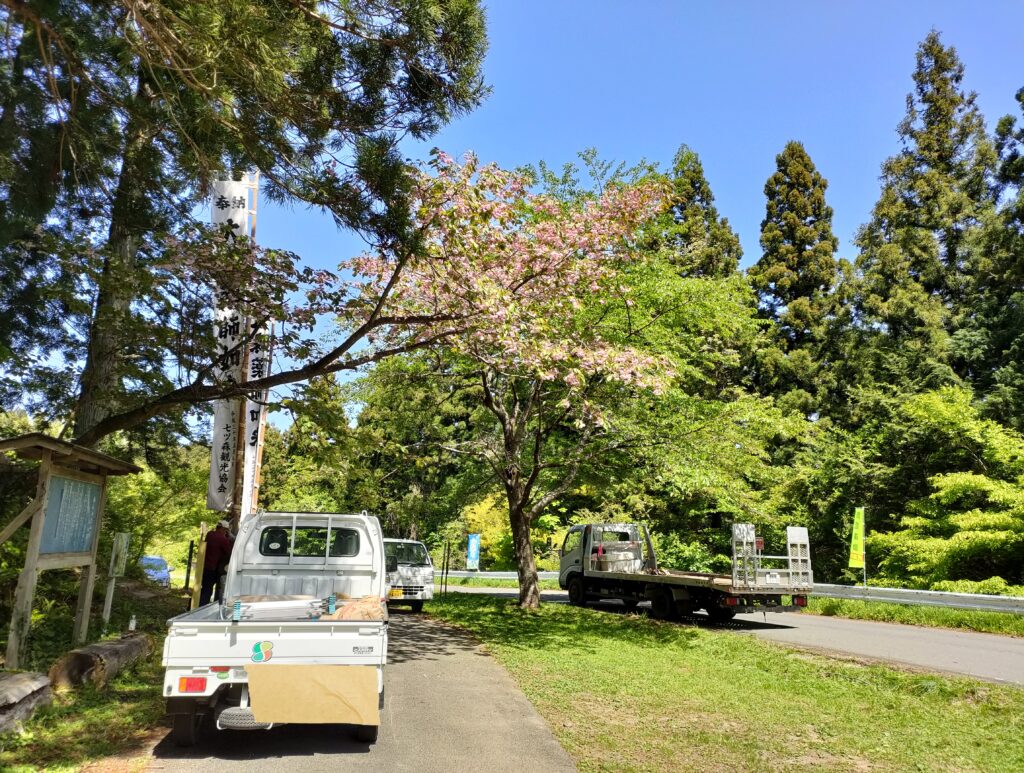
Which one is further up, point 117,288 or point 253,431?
point 117,288

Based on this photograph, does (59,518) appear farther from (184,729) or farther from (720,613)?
(720,613)

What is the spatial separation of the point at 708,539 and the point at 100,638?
2549 centimetres

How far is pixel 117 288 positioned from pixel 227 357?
1.62 meters

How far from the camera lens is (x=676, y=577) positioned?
16609 mm

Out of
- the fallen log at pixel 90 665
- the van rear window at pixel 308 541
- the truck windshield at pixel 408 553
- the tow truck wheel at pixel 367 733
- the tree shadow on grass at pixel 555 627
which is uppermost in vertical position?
the van rear window at pixel 308 541

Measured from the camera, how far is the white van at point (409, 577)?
17438 mm

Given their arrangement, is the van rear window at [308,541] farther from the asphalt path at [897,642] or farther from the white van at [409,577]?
the white van at [409,577]

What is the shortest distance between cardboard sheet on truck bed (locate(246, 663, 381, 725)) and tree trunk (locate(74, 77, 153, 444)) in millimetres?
5702

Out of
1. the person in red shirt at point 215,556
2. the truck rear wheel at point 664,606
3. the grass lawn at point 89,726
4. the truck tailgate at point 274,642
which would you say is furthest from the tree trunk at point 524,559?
the truck tailgate at point 274,642

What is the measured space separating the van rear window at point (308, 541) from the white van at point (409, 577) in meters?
8.76

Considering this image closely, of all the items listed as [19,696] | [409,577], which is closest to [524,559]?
[409,577]

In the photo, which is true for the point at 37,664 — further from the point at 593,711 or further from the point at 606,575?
the point at 606,575

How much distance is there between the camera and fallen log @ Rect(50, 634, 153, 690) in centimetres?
732

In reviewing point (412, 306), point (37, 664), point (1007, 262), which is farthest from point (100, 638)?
point (1007, 262)
